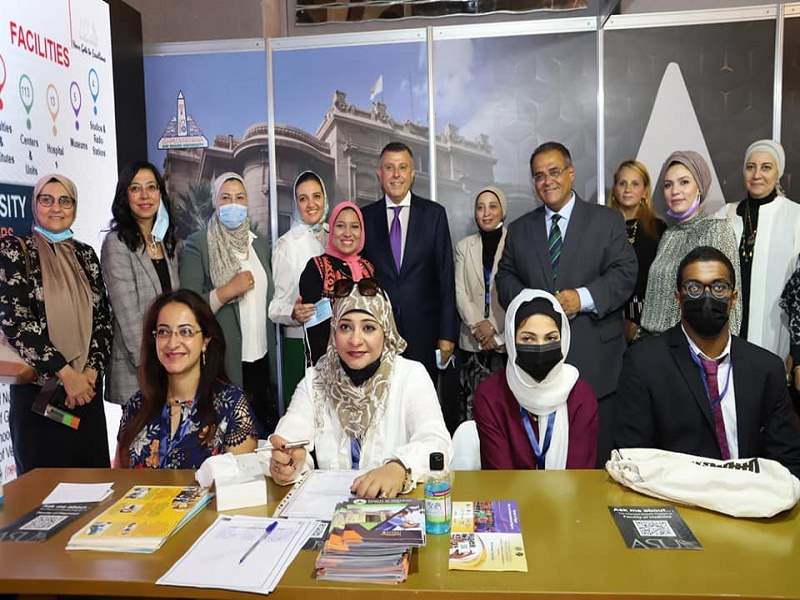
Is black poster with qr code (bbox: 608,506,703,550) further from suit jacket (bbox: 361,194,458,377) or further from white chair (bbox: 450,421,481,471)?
suit jacket (bbox: 361,194,458,377)

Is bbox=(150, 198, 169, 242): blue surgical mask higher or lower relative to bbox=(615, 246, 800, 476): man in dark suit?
higher

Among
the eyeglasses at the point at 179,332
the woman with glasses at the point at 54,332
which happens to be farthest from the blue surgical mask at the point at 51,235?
the eyeglasses at the point at 179,332

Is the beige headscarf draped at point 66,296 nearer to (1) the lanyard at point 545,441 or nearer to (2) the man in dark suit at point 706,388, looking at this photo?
(1) the lanyard at point 545,441

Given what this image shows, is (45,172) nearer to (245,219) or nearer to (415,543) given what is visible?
(245,219)

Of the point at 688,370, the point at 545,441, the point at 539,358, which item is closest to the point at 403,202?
the point at 539,358

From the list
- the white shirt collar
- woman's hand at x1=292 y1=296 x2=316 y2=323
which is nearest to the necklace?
the white shirt collar

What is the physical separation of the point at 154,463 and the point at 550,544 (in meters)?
1.36

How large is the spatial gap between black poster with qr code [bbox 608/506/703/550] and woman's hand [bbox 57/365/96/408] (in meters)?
A: 2.37

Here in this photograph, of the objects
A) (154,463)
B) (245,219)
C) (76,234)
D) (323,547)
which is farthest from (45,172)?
(323,547)

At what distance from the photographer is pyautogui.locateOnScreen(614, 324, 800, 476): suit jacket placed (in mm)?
2143

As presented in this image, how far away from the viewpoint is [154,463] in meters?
2.25

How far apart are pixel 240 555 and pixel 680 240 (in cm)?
268

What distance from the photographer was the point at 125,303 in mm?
3342

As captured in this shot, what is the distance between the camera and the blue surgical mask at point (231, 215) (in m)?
4.03
